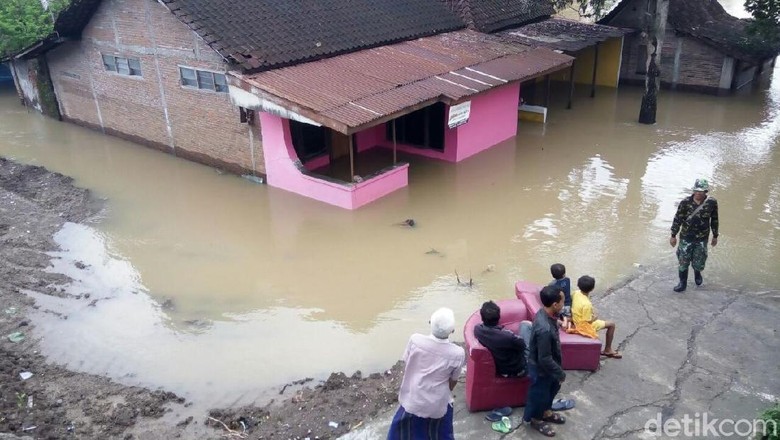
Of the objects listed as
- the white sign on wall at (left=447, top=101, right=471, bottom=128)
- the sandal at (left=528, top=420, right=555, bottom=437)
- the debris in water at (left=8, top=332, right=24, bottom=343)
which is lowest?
the debris in water at (left=8, top=332, right=24, bottom=343)

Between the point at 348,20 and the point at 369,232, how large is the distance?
7.36 meters

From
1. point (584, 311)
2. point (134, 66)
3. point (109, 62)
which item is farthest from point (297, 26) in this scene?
point (584, 311)

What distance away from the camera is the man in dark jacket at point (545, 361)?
531 centimetres

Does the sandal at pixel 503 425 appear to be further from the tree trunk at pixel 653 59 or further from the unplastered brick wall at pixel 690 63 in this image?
the unplastered brick wall at pixel 690 63

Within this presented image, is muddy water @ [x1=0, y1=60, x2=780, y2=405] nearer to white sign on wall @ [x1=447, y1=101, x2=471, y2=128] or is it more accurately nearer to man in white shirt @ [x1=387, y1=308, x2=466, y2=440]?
white sign on wall @ [x1=447, y1=101, x2=471, y2=128]

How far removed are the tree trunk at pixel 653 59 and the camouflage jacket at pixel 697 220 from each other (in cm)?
1078

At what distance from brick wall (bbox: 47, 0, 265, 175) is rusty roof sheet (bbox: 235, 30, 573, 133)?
182 centimetres

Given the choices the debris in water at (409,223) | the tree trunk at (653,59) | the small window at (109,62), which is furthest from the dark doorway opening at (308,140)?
the tree trunk at (653,59)

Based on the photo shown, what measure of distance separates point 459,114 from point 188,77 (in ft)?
22.4

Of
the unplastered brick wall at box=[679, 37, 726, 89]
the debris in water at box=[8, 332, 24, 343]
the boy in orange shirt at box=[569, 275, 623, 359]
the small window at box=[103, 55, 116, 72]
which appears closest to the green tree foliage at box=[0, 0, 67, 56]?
the small window at box=[103, 55, 116, 72]

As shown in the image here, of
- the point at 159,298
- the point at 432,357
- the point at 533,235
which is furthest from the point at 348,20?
the point at 432,357

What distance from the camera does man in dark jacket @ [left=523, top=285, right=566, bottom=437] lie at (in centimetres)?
531

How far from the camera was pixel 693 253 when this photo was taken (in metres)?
8.53

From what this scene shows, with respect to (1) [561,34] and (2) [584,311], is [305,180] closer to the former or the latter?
(2) [584,311]
